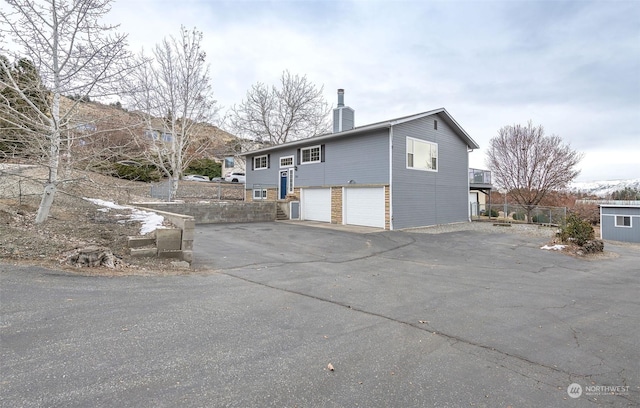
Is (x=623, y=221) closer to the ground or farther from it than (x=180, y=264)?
farther from it

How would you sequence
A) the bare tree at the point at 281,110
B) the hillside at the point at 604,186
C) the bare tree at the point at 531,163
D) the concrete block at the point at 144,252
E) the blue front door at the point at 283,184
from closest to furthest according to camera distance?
the concrete block at the point at 144,252 → the blue front door at the point at 283,184 → the bare tree at the point at 531,163 → the bare tree at the point at 281,110 → the hillside at the point at 604,186

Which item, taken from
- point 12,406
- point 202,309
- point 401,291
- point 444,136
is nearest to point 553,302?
point 401,291

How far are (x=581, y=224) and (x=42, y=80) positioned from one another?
51.1 ft

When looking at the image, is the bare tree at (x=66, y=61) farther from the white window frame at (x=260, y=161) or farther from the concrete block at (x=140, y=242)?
the white window frame at (x=260, y=161)

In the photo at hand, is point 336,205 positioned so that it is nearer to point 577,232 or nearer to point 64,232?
point 577,232

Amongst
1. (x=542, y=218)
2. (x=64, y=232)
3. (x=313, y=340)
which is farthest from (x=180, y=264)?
(x=542, y=218)

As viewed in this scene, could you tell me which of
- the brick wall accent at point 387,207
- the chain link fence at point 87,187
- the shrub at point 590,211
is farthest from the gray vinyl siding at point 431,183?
the chain link fence at point 87,187

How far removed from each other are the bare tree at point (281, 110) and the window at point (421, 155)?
49.7ft

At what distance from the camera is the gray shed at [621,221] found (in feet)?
59.2

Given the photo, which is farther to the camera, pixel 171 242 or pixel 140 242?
pixel 171 242

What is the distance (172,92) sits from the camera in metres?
19.7

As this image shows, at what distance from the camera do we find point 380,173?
15.7 m

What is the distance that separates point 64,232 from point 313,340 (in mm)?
6396

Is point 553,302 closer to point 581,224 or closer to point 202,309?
point 202,309
